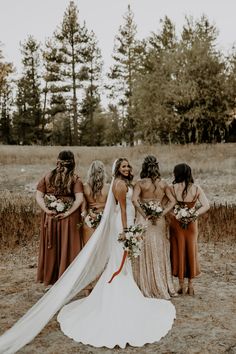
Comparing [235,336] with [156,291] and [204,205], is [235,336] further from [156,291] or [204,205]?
[204,205]

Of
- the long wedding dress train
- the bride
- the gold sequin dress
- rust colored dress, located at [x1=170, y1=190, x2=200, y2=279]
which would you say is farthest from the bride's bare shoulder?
rust colored dress, located at [x1=170, y1=190, x2=200, y2=279]

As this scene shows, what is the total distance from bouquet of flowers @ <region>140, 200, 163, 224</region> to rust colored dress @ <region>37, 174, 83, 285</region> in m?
0.96

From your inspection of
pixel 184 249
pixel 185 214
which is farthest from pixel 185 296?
pixel 185 214

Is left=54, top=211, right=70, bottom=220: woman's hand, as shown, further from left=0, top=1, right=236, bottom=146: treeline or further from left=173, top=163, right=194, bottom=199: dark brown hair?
left=0, top=1, right=236, bottom=146: treeline

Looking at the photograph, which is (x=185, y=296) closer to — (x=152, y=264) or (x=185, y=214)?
(x=152, y=264)

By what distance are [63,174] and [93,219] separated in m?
0.79

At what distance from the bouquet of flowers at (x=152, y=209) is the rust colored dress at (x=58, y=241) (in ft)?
3.14

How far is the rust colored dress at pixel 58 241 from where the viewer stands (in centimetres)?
611

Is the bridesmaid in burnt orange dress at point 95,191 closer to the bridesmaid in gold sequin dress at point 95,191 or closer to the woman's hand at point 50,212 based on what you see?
the bridesmaid in gold sequin dress at point 95,191

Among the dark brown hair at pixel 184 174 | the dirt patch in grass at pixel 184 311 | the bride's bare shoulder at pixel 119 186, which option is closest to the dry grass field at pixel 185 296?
the dirt patch in grass at pixel 184 311

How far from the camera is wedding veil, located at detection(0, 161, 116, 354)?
465 centimetres

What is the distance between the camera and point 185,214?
19.7ft

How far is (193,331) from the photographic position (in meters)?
5.12

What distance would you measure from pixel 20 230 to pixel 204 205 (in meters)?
5.68
